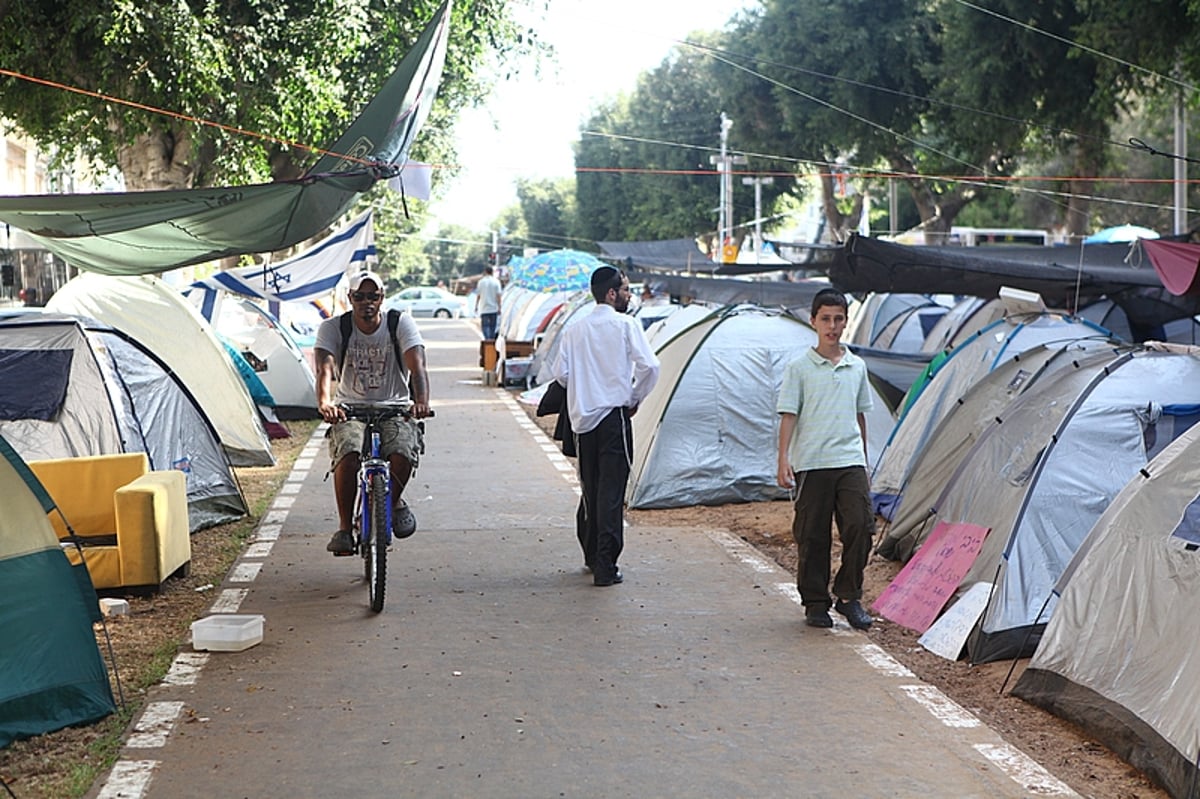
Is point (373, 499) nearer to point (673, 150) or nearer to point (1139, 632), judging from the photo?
point (1139, 632)

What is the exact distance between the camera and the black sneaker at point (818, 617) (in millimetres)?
8117

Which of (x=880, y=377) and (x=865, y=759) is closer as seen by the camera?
(x=865, y=759)

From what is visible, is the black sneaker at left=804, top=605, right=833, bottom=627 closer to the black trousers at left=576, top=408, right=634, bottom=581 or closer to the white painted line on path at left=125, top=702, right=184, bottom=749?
the black trousers at left=576, top=408, right=634, bottom=581

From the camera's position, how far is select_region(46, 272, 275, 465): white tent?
50.5ft

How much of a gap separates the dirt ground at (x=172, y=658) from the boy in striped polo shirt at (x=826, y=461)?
360 mm

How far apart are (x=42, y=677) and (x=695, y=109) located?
56.7 meters

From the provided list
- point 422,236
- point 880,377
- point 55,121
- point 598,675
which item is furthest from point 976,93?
point 422,236

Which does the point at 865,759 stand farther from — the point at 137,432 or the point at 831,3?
the point at 831,3

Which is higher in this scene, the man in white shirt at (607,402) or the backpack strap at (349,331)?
the backpack strap at (349,331)

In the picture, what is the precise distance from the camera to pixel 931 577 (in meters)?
8.66

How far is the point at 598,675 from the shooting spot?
277 inches

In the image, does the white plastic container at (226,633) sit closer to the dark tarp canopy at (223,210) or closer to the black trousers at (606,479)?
the dark tarp canopy at (223,210)

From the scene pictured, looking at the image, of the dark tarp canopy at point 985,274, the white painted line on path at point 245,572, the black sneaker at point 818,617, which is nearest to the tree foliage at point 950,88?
the dark tarp canopy at point 985,274

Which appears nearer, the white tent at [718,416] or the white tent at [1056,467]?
the white tent at [1056,467]
